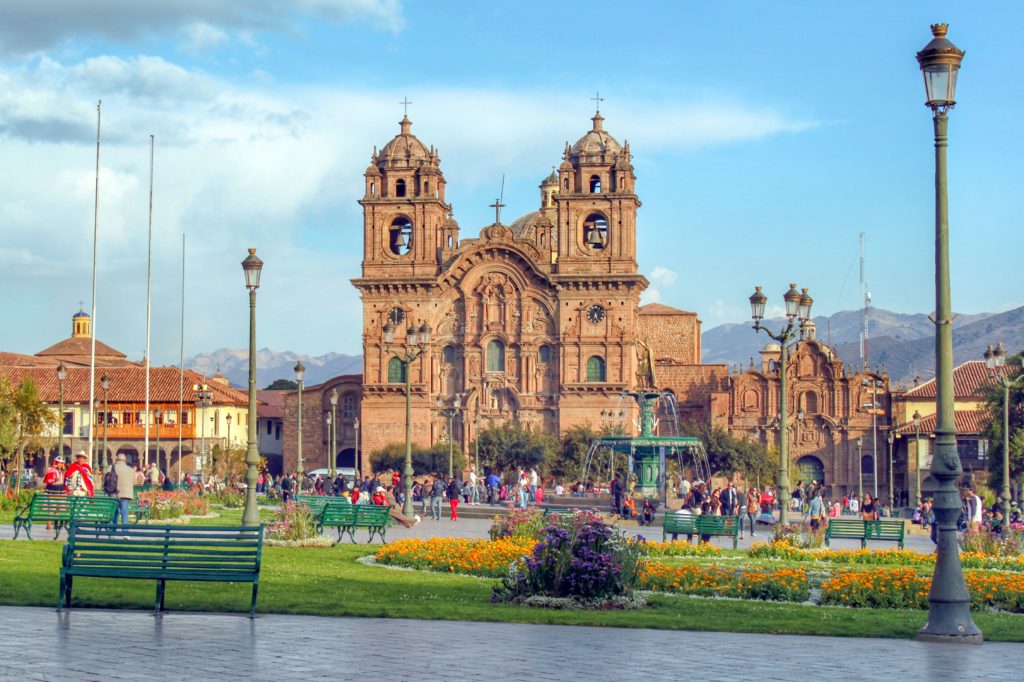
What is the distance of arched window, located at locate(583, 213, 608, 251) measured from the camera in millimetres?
72438

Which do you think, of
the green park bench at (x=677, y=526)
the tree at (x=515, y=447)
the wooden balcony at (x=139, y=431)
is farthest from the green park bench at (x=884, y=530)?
the wooden balcony at (x=139, y=431)

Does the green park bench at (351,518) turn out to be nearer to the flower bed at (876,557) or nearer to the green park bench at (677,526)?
the green park bench at (677,526)

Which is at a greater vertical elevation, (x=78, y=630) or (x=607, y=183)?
(x=607, y=183)

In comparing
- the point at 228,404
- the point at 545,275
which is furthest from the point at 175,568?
the point at 228,404

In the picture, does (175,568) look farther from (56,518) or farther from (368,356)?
(368,356)

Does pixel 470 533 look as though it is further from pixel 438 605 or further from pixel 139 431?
pixel 139 431

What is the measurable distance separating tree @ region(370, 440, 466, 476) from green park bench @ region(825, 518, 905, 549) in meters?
45.0

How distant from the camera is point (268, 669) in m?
9.64

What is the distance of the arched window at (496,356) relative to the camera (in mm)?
73375

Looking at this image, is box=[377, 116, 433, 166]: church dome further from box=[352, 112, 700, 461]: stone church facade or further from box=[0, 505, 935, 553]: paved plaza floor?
box=[0, 505, 935, 553]: paved plaza floor

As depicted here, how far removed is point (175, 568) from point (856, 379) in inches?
2545

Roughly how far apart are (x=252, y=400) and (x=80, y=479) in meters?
4.30

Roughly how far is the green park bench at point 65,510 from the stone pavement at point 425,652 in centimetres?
845

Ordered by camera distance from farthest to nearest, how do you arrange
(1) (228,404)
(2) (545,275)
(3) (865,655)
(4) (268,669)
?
(1) (228,404) < (2) (545,275) < (3) (865,655) < (4) (268,669)
